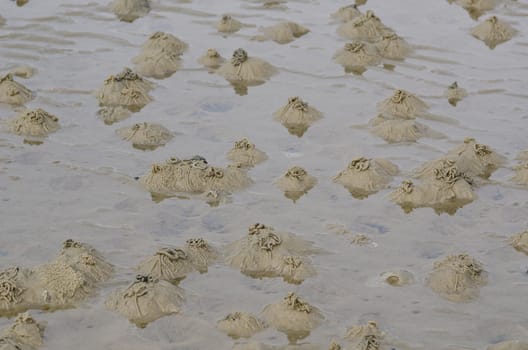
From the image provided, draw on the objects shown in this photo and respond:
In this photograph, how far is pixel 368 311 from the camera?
11109mm

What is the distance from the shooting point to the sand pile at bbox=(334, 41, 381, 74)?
1809 centimetres

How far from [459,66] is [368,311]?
8157 mm

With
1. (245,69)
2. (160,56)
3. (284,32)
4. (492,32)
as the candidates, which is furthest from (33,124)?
(492,32)

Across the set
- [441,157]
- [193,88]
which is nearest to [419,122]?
[441,157]

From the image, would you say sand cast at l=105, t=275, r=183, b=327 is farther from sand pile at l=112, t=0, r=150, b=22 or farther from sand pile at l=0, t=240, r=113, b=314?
sand pile at l=112, t=0, r=150, b=22

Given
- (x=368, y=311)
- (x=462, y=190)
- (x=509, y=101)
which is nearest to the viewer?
(x=368, y=311)

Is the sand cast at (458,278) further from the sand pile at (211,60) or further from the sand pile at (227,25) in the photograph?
the sand pile at (227,25)

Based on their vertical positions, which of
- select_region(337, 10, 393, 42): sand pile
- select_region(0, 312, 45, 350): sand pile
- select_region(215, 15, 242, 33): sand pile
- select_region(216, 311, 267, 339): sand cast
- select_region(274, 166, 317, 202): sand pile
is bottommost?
select_region(0, 312, 45, 350): sand pile

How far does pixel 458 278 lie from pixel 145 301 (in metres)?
3.80

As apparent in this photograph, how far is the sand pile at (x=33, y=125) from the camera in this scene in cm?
1527

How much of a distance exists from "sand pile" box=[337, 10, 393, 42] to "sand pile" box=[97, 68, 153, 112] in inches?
187

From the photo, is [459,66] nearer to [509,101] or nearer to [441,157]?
[509,101]

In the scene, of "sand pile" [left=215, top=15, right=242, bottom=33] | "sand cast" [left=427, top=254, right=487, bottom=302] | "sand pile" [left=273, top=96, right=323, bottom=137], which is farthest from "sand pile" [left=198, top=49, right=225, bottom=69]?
"sand cast" [left=427, top=254, right=487, bottom=302]

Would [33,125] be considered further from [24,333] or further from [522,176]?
[522,176]
